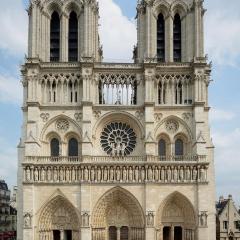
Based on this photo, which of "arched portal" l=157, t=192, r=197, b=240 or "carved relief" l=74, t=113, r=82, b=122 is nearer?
"arched portal" l=157, t=192, r=197, b=240

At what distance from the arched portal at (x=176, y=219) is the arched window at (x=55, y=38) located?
16015 millimetres

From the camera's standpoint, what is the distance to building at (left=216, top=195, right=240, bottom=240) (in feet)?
196

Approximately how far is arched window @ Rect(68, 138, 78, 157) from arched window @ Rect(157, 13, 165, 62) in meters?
10.6

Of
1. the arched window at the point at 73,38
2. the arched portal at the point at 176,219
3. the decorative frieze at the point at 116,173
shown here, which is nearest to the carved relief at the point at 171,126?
the decorative frieze at the point at 116,173

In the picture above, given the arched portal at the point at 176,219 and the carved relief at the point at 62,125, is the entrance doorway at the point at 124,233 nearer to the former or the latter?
the arched portal at the point at 176,219

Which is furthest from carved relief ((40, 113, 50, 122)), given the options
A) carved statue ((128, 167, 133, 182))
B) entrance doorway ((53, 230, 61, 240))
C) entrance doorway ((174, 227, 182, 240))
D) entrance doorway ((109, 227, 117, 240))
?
entrance doorway ((174, 227, 182, 240))

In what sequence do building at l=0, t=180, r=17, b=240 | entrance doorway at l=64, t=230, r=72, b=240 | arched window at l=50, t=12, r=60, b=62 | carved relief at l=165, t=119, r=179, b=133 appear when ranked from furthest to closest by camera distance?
building at l=0, t=180, r=17, b=240, arched window at l=50, t=12, r=60, b=62, carved relief at l=165, t=119, r=179, b=133, entrance doorway at l=64, t=230, r=72, b=240

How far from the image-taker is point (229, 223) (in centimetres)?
5981

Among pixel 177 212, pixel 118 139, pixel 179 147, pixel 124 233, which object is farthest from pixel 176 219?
pixel 118 139

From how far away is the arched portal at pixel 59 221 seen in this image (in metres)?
49.4

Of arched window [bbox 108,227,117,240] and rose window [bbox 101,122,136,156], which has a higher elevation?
rose window [bbox 101,122,136,156]

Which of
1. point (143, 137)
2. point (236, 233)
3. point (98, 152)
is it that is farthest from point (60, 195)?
point (236, 233)

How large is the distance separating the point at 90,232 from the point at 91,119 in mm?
9437

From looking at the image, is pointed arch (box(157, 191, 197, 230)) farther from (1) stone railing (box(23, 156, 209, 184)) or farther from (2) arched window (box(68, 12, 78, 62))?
(2) arched window (box(68, 12, 78, 62))
